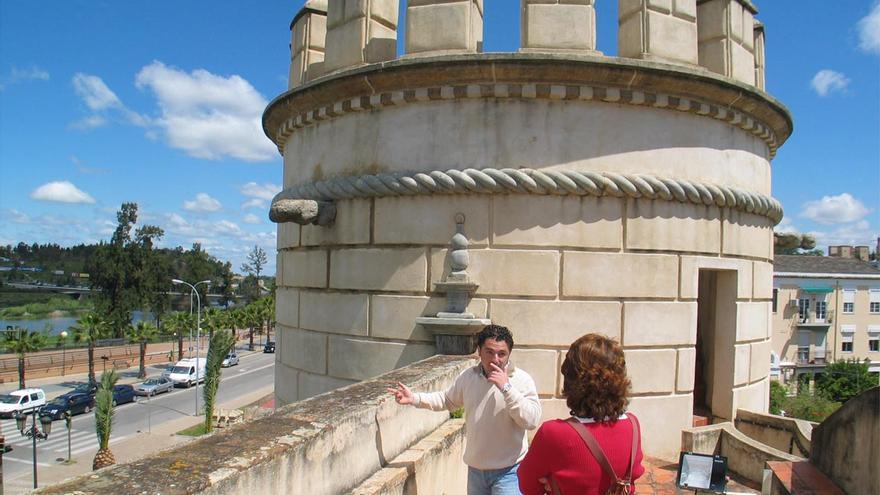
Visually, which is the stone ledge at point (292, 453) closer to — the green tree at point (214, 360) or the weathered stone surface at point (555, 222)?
the weathered stone surface at point (555, 222)

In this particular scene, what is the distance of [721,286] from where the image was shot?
8203 millimetres

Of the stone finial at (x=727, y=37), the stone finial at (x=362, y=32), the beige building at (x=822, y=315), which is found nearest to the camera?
the stone finial at (x=362, y=32)

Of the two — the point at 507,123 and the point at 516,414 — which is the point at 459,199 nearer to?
the point at 507,123

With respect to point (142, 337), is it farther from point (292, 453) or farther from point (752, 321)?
point (292, 453)

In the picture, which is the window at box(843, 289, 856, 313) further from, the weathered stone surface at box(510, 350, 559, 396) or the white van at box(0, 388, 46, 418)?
the white van at box(0, 388, 46, 418)

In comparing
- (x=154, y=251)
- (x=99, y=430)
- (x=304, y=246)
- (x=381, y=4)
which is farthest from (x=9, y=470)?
(x=154, y=251)

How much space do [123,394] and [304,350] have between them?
44.6 m

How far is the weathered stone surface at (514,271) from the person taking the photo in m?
6.89

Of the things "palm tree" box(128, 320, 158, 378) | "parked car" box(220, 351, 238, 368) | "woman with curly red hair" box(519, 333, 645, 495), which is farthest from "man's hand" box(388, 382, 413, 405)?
"parked car" box(220, 351, 238, 368)

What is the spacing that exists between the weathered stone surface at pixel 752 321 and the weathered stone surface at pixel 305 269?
18.0ft

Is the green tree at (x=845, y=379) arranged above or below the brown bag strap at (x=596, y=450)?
below

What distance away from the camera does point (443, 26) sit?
23.8ft

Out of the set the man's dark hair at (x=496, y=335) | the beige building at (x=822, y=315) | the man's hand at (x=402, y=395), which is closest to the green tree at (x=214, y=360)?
the man's hand at (x=402, y=395)

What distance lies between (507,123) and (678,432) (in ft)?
13.6
